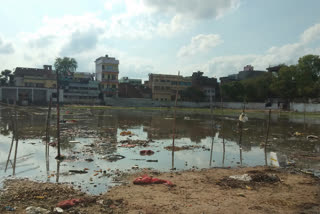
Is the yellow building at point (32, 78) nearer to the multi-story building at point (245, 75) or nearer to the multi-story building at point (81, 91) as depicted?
the multi-story building at point (81, 91)

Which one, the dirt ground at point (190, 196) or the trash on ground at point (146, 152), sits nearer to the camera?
the dirt ground at point (190, 196)

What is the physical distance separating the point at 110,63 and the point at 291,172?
86565 mm

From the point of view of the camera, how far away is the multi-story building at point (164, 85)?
96.9m

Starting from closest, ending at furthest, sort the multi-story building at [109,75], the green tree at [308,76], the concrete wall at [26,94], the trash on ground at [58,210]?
the trash on ground at [58,210] < the green tree at [308,76] < the concrete wall at [26,94] < the multi-story building at [109,75]

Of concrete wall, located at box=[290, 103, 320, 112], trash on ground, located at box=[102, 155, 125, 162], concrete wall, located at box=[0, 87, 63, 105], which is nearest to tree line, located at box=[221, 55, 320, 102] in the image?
concrete wall, located at box=[290, 103, 320, 112]

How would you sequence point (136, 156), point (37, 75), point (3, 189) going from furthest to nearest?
point (37, 75) < point (136, 156) < point (3, 189)

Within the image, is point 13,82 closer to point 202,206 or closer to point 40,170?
point 40,170

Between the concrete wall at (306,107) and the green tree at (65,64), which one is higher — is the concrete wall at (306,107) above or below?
below

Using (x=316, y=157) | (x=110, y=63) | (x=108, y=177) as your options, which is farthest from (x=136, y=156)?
(x=110, y=63)

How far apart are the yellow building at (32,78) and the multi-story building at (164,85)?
34351 mm

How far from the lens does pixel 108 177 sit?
9609 mm

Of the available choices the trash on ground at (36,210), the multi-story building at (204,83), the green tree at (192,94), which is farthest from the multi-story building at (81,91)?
the trash on ground at (36,210)

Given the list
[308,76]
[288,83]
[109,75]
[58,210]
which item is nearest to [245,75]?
[288,83]

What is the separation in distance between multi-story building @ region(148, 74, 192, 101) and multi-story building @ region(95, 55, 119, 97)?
1381cm
